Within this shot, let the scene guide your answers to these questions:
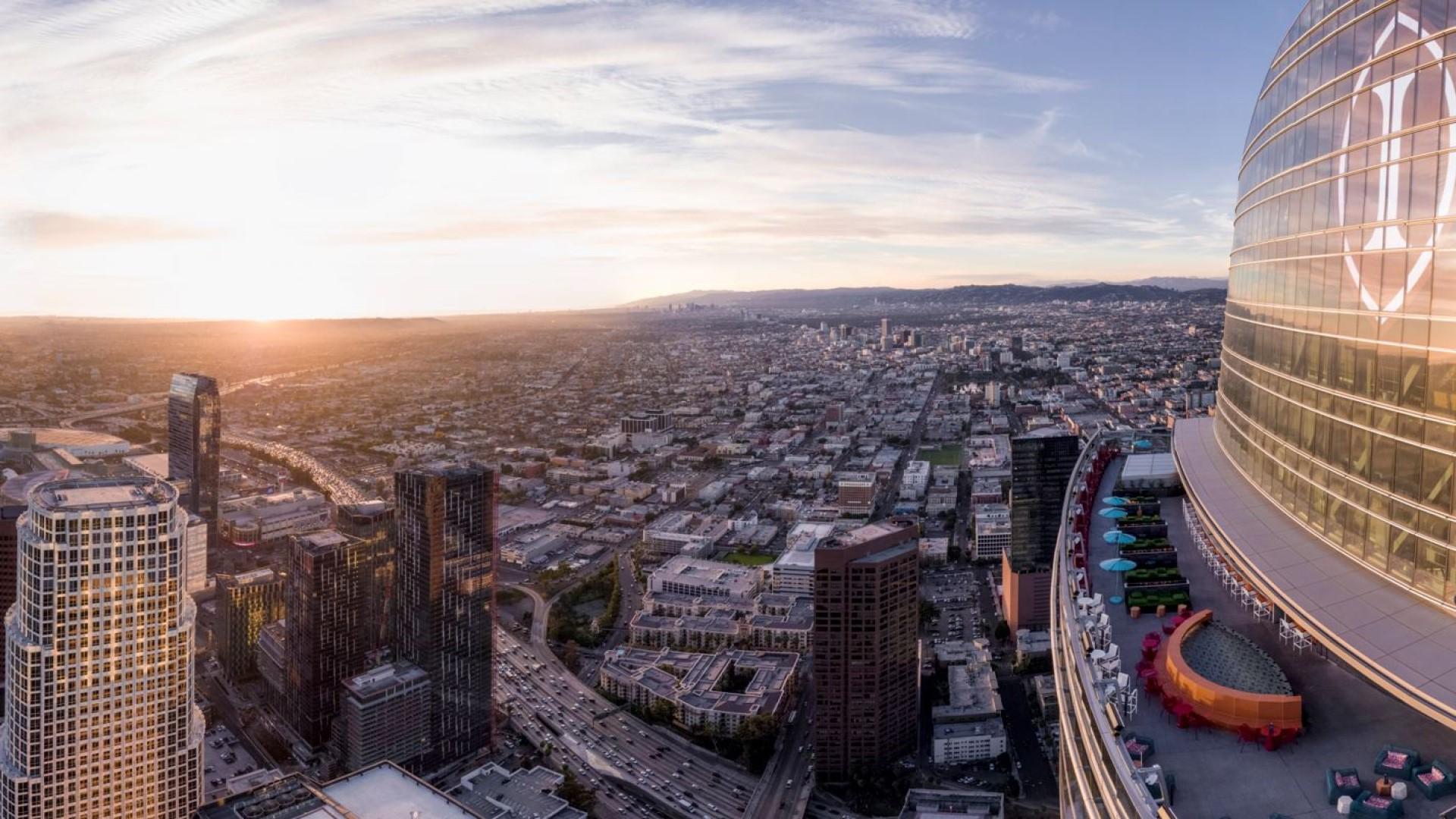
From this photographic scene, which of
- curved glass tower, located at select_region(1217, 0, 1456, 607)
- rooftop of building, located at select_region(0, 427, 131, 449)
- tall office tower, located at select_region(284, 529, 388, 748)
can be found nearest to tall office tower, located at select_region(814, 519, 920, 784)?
curved glass tower, located at select_region(1217, 0, 1456, 607)

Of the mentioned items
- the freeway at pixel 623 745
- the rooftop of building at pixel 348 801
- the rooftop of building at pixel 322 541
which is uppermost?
the rooftop of building at pixel 322 541

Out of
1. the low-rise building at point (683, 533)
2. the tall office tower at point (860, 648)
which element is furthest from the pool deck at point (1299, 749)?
the low-rise building at point (683, 533)

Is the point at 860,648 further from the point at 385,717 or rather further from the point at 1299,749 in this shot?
the point at 1299,749

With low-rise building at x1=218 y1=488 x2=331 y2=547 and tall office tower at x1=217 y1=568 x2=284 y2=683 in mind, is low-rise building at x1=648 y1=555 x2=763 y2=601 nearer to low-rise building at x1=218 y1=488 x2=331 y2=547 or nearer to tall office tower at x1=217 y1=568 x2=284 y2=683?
tall office tower at x1=217 y1=568 x2=284 y2=683

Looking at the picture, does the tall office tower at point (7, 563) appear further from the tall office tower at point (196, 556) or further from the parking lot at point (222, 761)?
the tall office tower at point (196, 556)

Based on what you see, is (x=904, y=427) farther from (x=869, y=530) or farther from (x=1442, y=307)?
(x=1442, y=307)

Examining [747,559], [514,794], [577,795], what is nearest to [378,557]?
[514,794]

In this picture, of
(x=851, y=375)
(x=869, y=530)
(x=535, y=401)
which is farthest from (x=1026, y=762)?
(x=851, y=375)
